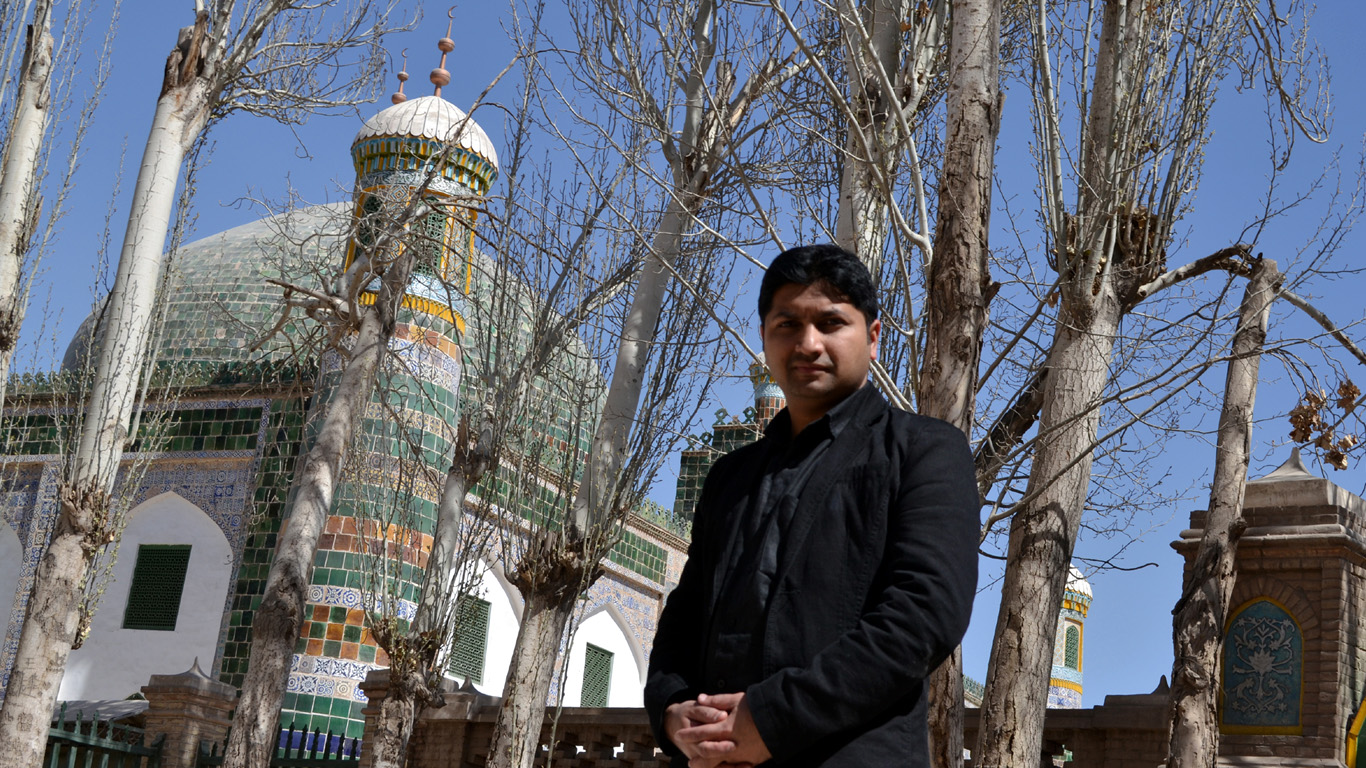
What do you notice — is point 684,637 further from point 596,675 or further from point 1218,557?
point 596,675

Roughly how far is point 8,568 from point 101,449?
7.97 meters

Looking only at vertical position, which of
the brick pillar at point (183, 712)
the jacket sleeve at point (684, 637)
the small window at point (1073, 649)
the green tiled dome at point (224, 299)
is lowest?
the brick pillar at point (183, 712)

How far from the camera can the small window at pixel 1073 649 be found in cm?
3381

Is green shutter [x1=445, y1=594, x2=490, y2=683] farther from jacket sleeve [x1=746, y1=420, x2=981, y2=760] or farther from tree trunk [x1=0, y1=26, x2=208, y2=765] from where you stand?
jacket sleeve [x1=746, y1=420, x2=981, y2=760]

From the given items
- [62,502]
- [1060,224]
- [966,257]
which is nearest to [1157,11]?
[1060,224]

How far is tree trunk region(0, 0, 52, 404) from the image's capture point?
8633mm

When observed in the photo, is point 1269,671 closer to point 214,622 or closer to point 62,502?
point 62,502

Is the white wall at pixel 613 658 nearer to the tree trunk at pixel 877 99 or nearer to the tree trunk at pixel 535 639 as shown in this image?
the tree trunk at pixel 535 639

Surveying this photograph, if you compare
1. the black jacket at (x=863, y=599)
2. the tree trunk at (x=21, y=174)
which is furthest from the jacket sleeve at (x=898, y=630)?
the tree trunk at (x=21, y=174)

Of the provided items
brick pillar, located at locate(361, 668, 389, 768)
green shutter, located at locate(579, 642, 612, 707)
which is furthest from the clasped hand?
green shutter, located at locate(579, 642, 612, 707)

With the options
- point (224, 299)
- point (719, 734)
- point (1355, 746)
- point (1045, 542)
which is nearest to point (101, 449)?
point (1045, 542)

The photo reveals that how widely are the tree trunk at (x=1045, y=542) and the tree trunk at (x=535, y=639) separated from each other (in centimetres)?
328

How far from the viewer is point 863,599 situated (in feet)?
6.23

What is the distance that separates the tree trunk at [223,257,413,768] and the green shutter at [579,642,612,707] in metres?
7.57
